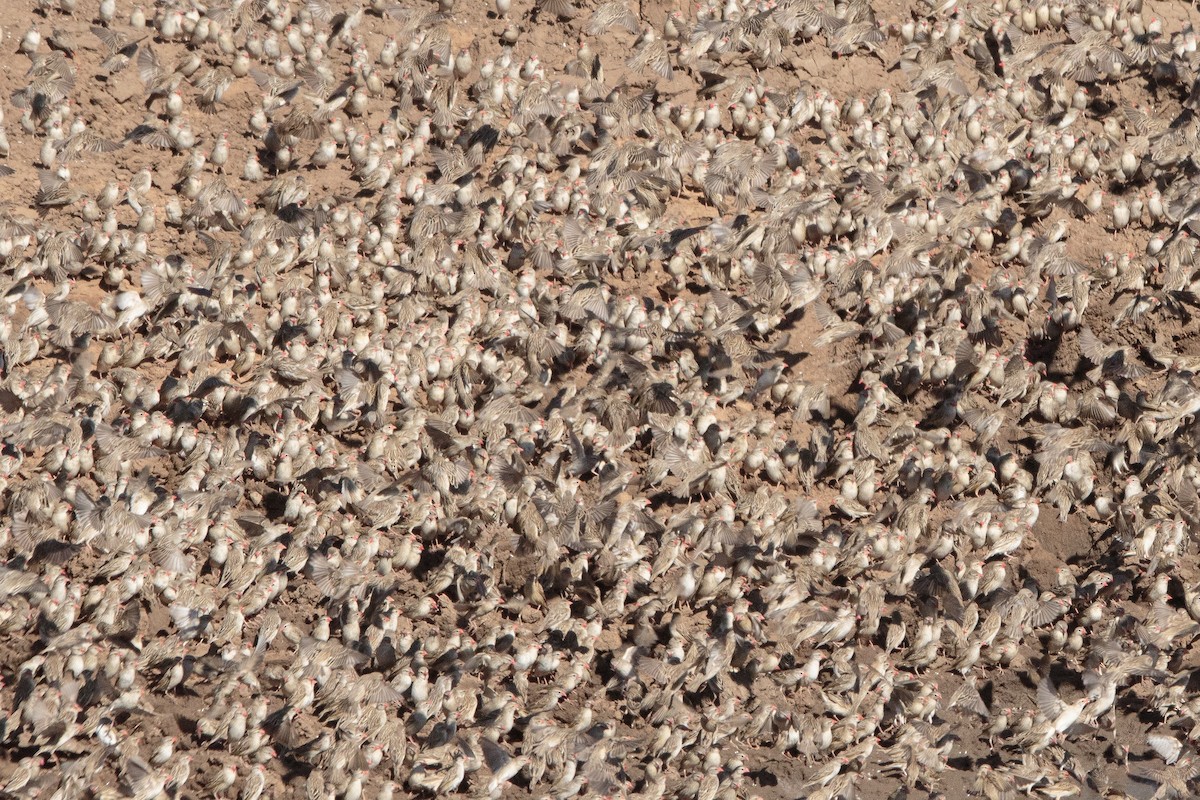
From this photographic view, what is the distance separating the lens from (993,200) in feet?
39.1

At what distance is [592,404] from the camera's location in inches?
409

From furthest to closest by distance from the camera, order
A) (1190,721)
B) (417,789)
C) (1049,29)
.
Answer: (1049,29), (1190,721), (417,789)

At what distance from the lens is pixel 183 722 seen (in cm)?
895

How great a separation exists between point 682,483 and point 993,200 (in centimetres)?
435

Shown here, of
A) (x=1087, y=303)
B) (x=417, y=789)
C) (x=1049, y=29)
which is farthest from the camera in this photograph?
(x=1049, y=29)

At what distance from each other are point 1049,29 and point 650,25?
434 centimetres

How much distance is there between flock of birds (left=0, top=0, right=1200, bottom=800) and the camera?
9.16 metres

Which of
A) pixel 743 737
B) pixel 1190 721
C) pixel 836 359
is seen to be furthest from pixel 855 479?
pixel 1190 721

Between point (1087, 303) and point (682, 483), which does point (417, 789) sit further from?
point (1087, 303)

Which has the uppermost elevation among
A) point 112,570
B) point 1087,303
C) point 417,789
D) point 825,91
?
point 825,91

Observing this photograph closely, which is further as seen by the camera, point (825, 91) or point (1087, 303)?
point (825, 91)

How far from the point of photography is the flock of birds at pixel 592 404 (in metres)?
9.16

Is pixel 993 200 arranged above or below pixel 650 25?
below

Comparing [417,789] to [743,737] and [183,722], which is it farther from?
[743,737]
